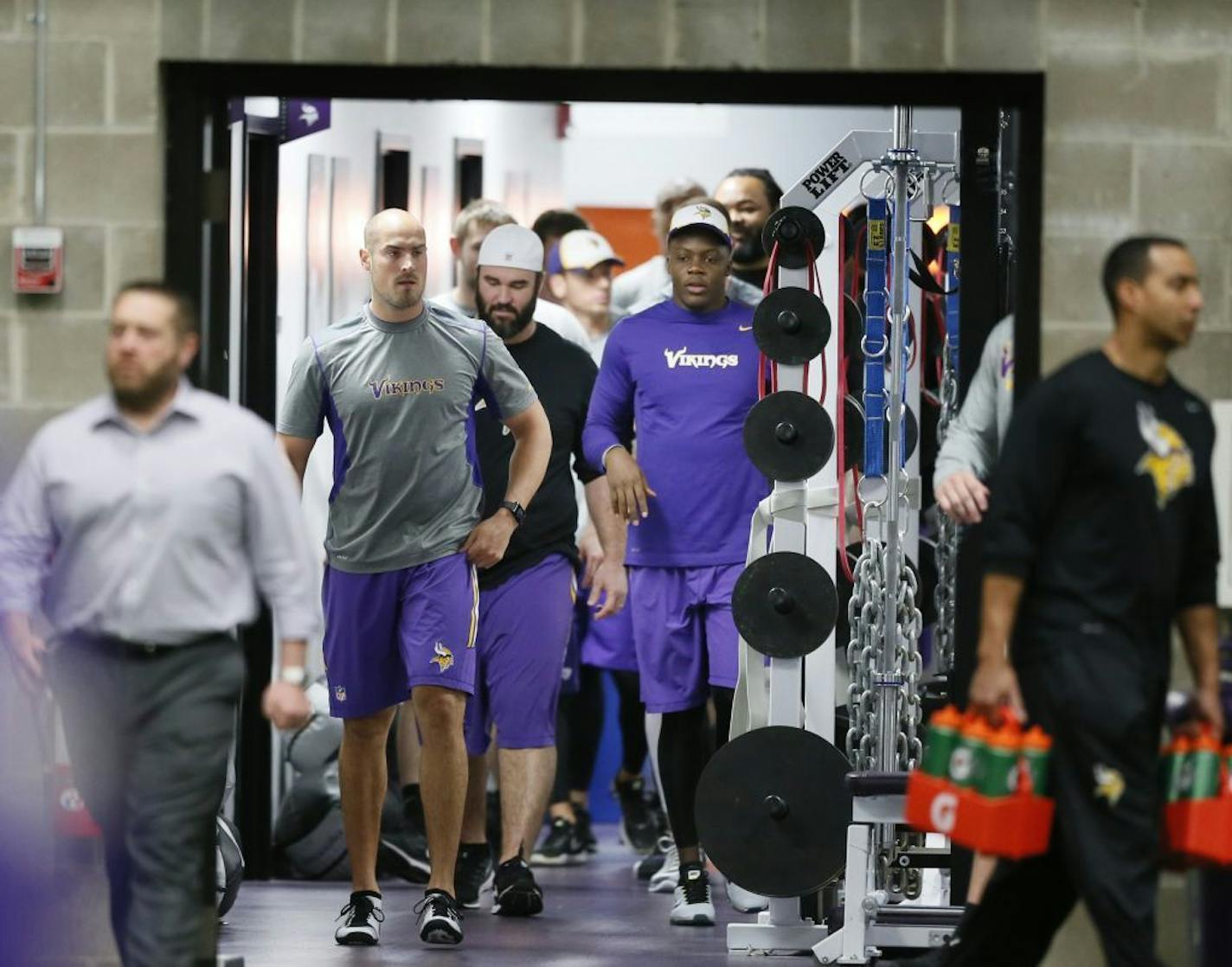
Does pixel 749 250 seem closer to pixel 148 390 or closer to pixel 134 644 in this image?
pixel 148 390

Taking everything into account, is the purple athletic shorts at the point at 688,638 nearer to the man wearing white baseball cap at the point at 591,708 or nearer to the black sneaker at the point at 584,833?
the man wearing white baseball cap at the point at 591,708

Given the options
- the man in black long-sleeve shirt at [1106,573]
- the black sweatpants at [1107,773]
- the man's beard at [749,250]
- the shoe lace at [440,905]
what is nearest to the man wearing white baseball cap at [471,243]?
the man's beard at [749,250]

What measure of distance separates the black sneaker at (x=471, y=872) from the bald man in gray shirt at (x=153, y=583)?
269 cm

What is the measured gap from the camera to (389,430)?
699cm

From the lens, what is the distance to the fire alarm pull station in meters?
5.75

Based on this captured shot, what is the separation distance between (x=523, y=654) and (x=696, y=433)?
2.83 ft

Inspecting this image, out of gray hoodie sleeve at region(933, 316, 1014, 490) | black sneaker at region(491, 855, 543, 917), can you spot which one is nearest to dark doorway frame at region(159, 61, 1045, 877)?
gray hoodie sleeve at region(933, 316, 1014, 490)

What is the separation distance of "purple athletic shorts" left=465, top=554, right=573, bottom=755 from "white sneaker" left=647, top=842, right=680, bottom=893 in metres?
0.71

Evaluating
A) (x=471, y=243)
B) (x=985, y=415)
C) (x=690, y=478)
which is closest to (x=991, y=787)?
(x=985, y=415)

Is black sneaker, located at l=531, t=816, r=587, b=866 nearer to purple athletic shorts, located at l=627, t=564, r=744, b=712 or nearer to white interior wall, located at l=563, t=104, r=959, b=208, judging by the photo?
purple athletic shorts, located at l=627, t=564, r=744, b=712

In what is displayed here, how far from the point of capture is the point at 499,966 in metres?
6.51

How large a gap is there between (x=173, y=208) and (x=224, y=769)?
1.42m

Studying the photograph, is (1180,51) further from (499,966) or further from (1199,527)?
(499,966)

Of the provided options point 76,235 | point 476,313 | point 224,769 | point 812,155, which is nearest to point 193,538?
point 224,769
